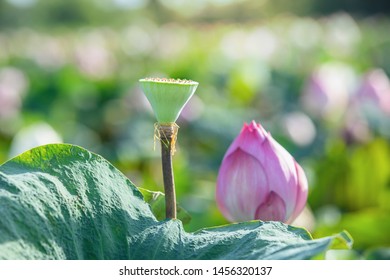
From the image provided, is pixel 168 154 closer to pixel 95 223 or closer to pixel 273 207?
pixel 95 223

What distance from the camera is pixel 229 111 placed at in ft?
9.17

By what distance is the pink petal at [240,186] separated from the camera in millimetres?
691

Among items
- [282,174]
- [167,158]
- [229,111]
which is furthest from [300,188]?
[229,111]

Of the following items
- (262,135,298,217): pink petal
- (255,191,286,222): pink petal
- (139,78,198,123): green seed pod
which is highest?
(139,78,198,123): green seed pod

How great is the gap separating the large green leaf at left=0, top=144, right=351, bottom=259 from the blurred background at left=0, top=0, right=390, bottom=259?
47 centimetres

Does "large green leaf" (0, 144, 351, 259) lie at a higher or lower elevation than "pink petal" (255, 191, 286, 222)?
higher

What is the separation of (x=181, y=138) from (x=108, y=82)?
129cm

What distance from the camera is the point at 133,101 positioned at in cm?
309

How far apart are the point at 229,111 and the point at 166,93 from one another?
7.51 feet

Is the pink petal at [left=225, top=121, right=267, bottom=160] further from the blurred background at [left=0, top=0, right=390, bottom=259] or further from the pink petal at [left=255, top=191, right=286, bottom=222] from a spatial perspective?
the blurred background at [left=0, top=0, right=390, bottom=259]

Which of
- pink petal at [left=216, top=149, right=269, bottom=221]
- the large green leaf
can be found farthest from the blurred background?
the large green leaf

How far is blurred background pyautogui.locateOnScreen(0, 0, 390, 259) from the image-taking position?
1.95 m

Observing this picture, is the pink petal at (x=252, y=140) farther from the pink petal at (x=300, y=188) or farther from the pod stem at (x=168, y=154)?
the pod stem at (x=168, y=154)
